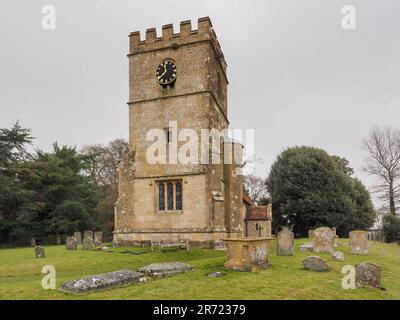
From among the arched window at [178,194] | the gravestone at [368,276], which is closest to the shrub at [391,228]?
the arched window at [178,194]

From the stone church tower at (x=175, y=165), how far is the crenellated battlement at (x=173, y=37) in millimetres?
59

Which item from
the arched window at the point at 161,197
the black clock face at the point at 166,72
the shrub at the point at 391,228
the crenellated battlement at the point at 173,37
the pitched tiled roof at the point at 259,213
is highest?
the crenellated battlement at the point at 173,37

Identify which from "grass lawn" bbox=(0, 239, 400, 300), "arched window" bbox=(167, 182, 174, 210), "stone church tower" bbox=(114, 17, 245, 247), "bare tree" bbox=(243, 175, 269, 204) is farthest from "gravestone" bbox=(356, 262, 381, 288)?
"bare tree" bbox=(243, 175, 269, 204)

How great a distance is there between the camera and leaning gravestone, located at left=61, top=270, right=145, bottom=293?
28.9 ft

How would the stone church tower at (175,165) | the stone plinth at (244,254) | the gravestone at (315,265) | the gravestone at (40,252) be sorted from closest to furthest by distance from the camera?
the stone plinth at (244,254)
the gravestone at (315,265)
the gravestone at (40,252)
the stone church tower at (175,165)

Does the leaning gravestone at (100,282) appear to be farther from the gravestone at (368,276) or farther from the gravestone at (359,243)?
the gravestone at (359,243)

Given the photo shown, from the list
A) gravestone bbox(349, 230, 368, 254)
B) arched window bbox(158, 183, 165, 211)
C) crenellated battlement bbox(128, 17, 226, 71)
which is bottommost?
gravestone bbox(349, 230, 368, 254)

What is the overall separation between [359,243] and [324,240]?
228cm

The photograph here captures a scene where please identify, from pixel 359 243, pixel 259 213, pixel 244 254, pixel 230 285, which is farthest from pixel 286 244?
pixel 259 213

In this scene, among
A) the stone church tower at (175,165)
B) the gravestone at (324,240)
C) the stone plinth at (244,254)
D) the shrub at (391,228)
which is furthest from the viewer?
the shrub at (391,228)

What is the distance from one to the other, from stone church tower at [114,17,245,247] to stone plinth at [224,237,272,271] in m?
7.37

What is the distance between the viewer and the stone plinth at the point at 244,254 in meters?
11.3

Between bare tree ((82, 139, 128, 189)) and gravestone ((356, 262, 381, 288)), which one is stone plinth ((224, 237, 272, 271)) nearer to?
gravestone ((356, 262, 381, 288))
